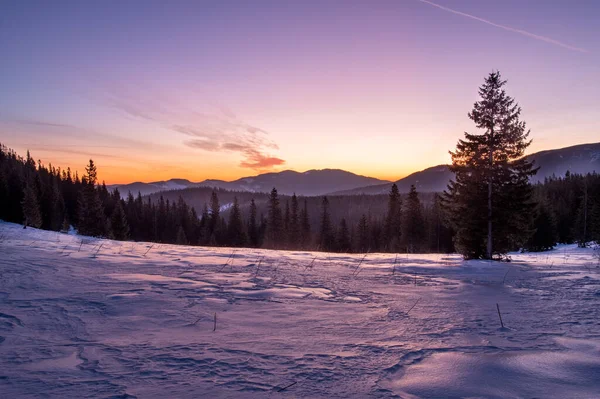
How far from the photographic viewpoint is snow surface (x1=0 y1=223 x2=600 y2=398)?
109 inches

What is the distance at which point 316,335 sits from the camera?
4.07 metres

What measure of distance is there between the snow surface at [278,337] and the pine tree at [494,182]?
12.4m

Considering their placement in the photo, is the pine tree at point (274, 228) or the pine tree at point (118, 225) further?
the pine tree at point (274, 228)

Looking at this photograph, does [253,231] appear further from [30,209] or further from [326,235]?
[30,209]

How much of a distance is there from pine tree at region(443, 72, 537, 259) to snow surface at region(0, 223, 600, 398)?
40.7ft

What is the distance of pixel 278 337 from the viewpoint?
394 centimetres

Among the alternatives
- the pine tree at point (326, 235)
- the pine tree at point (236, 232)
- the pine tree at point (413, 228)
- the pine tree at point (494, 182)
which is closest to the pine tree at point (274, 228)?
the pine tree at point (236, 232)

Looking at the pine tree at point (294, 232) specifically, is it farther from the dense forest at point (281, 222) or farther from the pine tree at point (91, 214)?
the pine tree at point (91, 214)

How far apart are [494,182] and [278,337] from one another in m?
19.8

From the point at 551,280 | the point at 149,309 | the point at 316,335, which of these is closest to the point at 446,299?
the point at 316,335

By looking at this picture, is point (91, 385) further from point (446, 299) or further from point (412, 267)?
point (412, 267)

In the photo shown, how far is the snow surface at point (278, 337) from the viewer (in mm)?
2758

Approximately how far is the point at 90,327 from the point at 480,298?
7.01 m

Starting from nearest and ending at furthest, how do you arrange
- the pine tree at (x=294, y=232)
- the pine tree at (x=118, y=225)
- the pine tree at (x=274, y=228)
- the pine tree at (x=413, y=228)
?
the pine tree at (x=413, y=228), the pine tree at (x=118, y=225), the pine tree at (x=274, y=228), the pine tree at (x=294, y=232)
